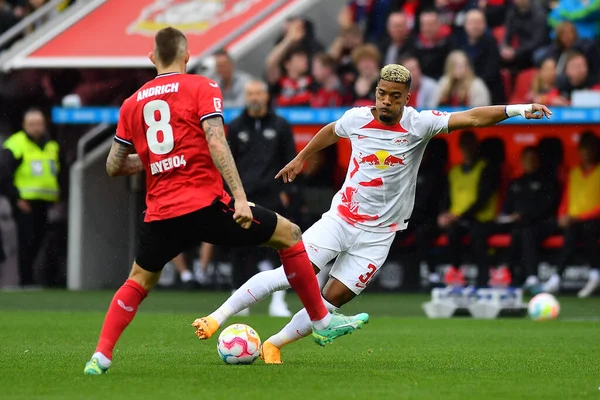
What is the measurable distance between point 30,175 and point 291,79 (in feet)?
12.4

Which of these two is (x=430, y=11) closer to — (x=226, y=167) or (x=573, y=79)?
(x=573, y=79)

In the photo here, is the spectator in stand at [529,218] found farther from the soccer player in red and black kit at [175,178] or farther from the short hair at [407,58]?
the soccer player in red and black kit at [175,178]

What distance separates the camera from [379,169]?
8.70m

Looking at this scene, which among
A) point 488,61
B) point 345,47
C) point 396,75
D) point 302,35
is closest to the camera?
point 396,75

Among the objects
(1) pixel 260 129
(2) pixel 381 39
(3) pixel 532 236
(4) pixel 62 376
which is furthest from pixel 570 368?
(2) pixel 381 39

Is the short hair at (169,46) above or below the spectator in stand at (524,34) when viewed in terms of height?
above

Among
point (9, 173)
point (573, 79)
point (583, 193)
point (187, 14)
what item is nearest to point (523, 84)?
point (573, 79)

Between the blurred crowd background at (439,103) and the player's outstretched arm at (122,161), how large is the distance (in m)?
7.49

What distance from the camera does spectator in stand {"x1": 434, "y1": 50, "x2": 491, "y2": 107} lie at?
15984 mm

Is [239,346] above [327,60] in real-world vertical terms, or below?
below

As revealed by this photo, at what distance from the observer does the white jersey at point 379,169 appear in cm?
866

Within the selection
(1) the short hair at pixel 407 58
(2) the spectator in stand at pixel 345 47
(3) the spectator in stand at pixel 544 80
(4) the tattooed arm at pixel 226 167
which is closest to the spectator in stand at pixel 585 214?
(3) the spectator in stand at pixel 544 80

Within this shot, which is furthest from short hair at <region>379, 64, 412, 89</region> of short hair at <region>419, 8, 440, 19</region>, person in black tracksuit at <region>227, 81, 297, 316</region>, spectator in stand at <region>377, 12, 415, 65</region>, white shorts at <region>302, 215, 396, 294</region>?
short hair at <region>419, 8, 440, 19</region>

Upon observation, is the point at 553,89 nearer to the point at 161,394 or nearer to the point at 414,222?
the point at 414,222
